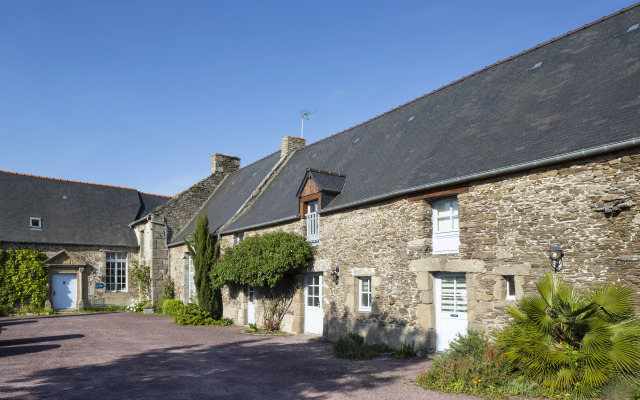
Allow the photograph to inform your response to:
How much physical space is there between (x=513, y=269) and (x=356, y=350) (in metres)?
3.81

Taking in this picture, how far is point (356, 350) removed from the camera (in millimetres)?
10789

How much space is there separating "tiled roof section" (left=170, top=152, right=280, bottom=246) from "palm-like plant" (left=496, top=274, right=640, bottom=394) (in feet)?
45.7

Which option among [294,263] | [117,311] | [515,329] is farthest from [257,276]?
[117,311]

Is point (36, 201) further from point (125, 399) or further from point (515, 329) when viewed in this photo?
point (515, 329)

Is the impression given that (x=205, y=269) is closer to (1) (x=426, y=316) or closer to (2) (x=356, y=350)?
Result: (2) (x=356, y=350)

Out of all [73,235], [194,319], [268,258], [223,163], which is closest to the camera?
[268,258]

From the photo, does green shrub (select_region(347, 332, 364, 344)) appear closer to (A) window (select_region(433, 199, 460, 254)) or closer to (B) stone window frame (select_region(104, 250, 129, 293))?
(A) window (select_region(433, 199, 460, 254))

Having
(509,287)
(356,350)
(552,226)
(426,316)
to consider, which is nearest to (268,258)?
(356,350)

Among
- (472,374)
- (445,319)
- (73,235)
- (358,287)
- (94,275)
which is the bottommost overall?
(472,374)

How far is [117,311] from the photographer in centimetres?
2380

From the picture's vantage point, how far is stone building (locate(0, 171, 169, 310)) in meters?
22.6

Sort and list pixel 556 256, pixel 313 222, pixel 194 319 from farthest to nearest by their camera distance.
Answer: pixel 194 319 < pixel 313 222 < pixel 556 256

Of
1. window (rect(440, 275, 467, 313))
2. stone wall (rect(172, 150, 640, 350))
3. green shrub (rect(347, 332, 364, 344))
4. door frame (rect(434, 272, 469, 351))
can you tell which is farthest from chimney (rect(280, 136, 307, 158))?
window (rect(440, 275, 467, 313))

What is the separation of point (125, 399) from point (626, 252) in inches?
295
